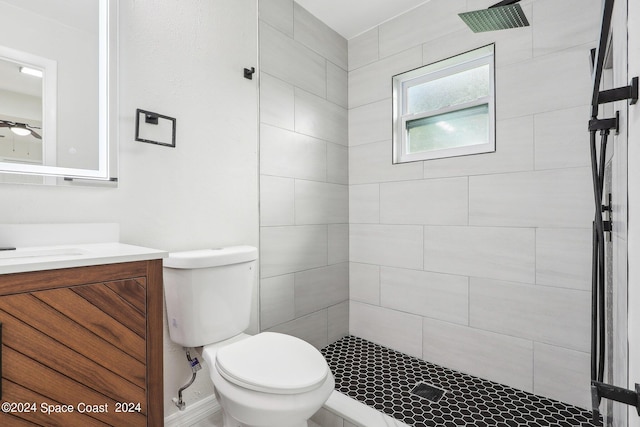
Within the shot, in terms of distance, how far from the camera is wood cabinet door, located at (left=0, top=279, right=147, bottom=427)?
0.79 m

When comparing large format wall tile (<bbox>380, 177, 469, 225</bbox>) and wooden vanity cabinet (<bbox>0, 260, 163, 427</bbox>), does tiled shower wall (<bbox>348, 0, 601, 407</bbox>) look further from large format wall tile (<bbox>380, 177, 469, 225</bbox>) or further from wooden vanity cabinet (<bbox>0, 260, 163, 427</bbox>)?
wooden vanity cabinet (<bbox>0, 260, 163, 427</bbox>)

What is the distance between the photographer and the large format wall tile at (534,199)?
64.7 inches

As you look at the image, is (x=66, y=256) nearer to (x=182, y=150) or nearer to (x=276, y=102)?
(x=182, y=150)

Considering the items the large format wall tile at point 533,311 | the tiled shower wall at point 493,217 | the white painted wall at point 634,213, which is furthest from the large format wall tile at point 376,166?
the white painted wall at point 634,213

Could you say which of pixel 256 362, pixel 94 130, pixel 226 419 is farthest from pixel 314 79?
pixel 226 419

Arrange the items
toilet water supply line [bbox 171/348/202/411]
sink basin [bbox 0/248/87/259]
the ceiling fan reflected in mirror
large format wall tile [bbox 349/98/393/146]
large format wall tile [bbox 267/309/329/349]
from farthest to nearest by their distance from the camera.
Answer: large format wall tile [bbox 349/98/393/146]
large format wall tile [bbox 267/309/329/349]
toilet water supply line [bbox 171/348/202/411]
the ceiling fan reflected in mirror
sink basin [bbox 0/248/87/259]

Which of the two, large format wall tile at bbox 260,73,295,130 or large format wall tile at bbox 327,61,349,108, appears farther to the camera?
large format wall tile at bbox 327,61,349,108

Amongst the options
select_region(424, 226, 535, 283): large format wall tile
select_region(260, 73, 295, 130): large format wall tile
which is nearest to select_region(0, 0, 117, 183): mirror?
select_region(260, 73, 295, 130): large format wall tile

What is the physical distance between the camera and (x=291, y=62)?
215 centimetres

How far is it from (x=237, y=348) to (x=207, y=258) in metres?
0.40

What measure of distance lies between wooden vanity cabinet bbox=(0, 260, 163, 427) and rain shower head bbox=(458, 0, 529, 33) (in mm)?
1441

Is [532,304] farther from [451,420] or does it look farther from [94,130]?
[94,130]

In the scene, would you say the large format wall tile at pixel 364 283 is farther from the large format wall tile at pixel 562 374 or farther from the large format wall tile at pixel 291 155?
the large format wall tile at pixel 562 374

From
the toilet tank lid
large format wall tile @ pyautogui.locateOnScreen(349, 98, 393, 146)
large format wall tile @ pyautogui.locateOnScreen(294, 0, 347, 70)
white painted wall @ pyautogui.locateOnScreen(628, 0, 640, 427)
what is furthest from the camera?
large format wall tile @ pyautogui.locateOnScreen(349, 98, 393, 146)
